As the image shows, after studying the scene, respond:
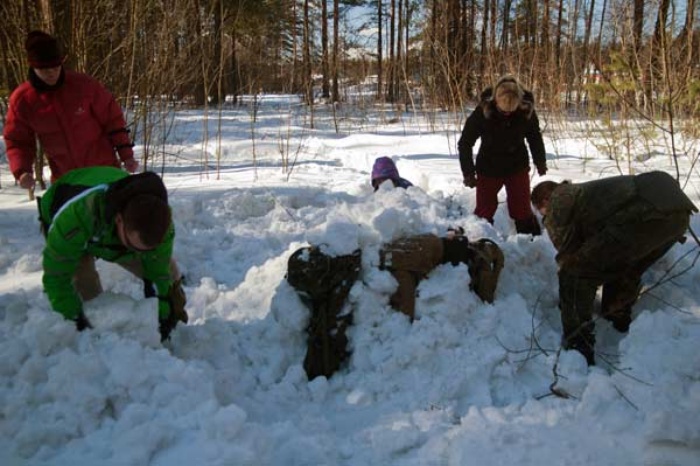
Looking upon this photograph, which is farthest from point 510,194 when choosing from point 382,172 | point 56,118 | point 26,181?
point 26,181

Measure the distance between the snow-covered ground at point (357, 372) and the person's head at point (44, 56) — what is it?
127 centimetres

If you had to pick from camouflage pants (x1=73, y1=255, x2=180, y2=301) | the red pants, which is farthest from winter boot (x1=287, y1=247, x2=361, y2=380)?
the red pants

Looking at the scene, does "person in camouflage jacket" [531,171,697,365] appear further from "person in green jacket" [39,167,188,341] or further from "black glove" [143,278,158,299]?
"black glove" [143,278,158,299]

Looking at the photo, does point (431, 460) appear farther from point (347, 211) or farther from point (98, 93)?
point (98, 93)

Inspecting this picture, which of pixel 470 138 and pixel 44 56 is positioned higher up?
pixel 44 56

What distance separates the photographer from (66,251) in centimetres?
213

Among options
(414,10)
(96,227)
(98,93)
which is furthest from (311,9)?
(96,227)

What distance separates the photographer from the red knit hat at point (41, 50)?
280 centimetres

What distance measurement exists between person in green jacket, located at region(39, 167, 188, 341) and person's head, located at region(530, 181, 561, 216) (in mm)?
2213

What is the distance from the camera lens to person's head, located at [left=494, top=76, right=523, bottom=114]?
3699mm

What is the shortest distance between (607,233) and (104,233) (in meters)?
2.51

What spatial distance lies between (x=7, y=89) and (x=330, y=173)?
378 centimetres

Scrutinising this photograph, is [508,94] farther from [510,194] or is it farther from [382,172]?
[382,172]

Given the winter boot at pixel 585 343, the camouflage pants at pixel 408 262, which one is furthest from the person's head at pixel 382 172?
the winter boot at pixel 585 343
